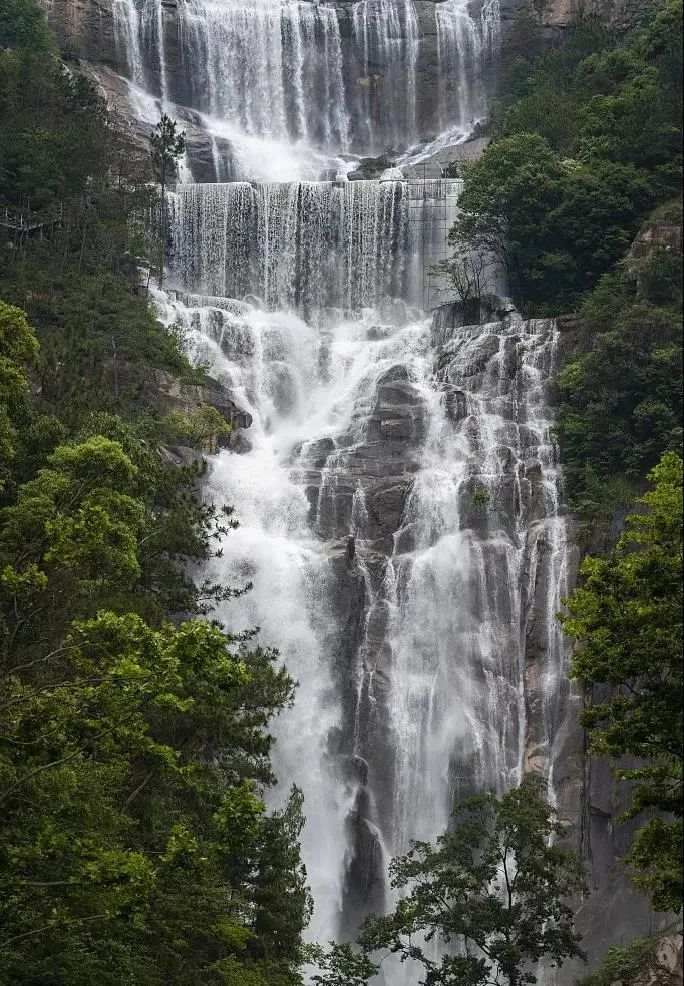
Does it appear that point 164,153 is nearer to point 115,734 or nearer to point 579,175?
point 579,175

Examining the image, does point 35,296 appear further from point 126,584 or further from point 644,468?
point 126,584

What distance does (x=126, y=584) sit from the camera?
907 inches

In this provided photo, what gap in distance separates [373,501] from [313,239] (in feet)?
70.3

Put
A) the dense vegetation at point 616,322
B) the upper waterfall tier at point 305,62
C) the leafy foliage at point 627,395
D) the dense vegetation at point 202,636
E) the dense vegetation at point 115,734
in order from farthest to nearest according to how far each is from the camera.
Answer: the upper waterfall tier at point 305,62
the leafy foliage at point 627,395
the dense vegetation at point 616,322
the dense vegetation at point 202,636
the dense vegetation at point 115,734

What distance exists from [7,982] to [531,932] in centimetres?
1220

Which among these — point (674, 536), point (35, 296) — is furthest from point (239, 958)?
point (35, 296)

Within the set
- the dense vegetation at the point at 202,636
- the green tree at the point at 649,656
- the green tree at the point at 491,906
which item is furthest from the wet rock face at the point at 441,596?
the green tree at the point at 649,656

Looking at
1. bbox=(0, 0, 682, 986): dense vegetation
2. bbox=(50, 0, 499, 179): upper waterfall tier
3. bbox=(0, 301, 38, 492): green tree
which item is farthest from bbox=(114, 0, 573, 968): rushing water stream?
bbox=(0, 301, 38, 492): green tree

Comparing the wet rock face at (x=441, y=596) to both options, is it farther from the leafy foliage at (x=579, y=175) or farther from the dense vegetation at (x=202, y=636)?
the leafy foliage at (x=579, y=175)

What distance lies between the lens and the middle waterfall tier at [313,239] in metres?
57.7

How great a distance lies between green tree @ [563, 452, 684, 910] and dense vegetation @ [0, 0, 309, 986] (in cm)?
507

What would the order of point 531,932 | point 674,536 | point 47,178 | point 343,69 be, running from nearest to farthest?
1. point 674,536
2. point 531,932
3. point 47,178
4. point 343,69

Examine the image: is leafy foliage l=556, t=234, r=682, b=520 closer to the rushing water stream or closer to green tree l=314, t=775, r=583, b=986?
the rushing water stream

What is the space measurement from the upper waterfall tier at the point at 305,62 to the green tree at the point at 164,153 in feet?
24.5
